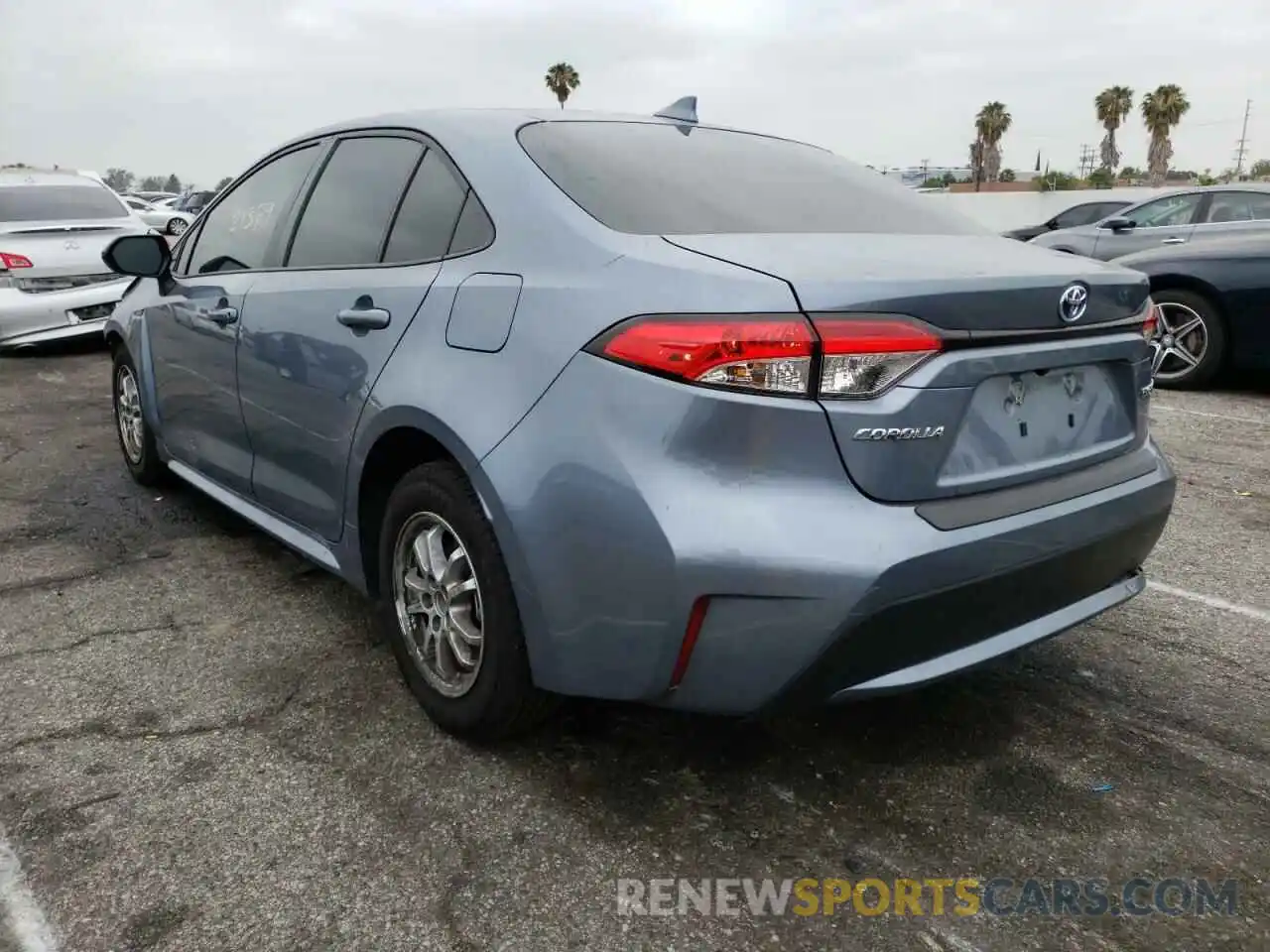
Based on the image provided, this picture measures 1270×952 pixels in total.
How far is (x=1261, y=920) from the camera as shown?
81.5 inches

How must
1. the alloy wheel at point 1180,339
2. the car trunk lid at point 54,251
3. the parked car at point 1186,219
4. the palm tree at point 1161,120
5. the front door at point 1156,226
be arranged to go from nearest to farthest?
the alloy wheel at point 1180,339 < the car trunk lid at point 54,251 < the parked car at point 1186,219 < the front door at point 1156,226 < the palm tree at point 1161,120

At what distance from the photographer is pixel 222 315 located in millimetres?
3566

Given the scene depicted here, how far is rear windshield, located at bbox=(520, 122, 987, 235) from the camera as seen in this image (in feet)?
8.00

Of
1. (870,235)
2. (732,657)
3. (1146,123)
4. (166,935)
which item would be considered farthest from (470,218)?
(1146,123)

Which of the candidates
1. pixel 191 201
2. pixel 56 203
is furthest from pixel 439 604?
pixel 191 201

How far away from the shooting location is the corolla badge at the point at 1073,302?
2.31 meters

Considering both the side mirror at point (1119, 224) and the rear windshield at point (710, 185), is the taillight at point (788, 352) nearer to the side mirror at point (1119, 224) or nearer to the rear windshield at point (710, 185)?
the rear windshield at point (710, 185)

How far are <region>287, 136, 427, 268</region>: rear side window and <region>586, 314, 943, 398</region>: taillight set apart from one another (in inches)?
49.7

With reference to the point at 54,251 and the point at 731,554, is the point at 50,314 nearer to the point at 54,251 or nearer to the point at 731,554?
the point at 54,251

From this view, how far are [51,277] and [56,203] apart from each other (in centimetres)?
141

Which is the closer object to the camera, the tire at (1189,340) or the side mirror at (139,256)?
the side mirror at (139,256)

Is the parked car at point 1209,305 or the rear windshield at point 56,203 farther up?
the rear windshield at point 56,203

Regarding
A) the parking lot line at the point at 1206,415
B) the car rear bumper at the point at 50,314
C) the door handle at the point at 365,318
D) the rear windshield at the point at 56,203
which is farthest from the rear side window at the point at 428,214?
the rear windshield at the point at 56,203

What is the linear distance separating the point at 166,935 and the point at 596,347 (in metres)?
1.42
